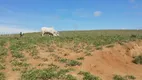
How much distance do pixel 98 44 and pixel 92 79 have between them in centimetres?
767

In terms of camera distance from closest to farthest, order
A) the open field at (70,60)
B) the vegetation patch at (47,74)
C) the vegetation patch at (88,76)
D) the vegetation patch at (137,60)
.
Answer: the vegetation patch at (88,76) < the vegetation patch at (47,74) < the open field at (70,60) < the vegetation patch at (137,60)

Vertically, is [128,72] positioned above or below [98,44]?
below

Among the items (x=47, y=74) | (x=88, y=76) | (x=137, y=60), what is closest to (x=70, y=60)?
(x=47, y=74)

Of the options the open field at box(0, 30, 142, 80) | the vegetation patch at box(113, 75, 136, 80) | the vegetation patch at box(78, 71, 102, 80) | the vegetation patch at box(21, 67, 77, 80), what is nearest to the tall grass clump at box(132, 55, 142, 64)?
the open field at box(0, 30, 142, 80)

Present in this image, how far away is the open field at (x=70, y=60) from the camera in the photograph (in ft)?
53.9

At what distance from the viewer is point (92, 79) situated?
1558 centimetres

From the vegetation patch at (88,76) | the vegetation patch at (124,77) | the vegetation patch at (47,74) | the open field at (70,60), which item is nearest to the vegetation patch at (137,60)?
the open field at (70,60)

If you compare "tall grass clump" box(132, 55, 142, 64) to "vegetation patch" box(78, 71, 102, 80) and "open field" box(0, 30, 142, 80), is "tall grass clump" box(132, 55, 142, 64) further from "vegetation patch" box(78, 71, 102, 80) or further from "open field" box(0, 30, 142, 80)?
"vegetation patch" box(78, 71, 102, 80)

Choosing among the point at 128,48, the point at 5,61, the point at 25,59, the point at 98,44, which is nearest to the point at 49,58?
the point at 25,59

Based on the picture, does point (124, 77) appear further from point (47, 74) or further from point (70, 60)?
point (47, 74)

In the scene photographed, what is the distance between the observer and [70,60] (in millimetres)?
19094

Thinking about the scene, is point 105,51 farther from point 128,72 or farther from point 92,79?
point 92,79

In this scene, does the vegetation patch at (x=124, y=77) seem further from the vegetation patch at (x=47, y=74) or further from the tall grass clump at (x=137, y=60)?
the tall grass clump at (x=137, y=60)

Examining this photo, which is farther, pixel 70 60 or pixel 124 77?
pixel 70 60
